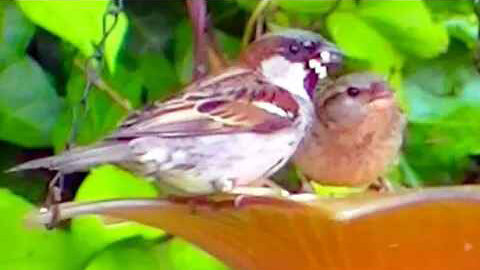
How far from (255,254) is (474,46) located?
2.70 ft

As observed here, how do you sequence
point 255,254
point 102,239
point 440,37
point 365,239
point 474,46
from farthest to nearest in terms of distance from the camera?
point 474,46, point 440,37, point 102,239, point 255,254, point 365,239

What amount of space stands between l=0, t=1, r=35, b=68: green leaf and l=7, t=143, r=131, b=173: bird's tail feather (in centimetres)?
39

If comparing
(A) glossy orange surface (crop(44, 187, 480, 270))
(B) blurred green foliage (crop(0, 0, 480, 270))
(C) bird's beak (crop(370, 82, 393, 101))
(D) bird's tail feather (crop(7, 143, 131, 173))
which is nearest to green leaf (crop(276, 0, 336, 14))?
(B) blurred green foliage (crop(0, 0, 480, 270))

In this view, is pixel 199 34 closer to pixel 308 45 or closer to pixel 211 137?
pixel 308 45

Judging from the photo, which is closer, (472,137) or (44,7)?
(44,7)

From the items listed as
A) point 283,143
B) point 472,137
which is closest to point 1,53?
point 283,143

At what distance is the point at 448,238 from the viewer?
1.17m

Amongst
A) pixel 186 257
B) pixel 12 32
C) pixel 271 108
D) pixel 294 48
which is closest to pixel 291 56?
pixel 294 48

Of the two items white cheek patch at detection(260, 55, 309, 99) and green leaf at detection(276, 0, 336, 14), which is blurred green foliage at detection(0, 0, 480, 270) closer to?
green leaf at detection(276, 0, 336, 14)

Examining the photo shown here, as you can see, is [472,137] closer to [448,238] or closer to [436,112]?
[436,112]

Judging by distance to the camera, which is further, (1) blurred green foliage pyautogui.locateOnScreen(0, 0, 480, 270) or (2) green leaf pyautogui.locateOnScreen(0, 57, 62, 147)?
(2) green leaf pyautogui.locateOnScreen(0, 57, 62, 147)

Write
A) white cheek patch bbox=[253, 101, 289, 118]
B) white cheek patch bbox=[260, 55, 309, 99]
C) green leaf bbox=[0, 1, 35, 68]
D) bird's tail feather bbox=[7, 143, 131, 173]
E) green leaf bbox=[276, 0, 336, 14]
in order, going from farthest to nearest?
green leaf bbox=[276, 0, 336, 14]
green leaf bbox=[0, 1, 35, 68]
white cheek patch bbox=[260, 55, 309, 99]
white cheek patch bbox=[253, 101, 289, 118]
bird's tail feather bbox=[7, 143, 131, 173]

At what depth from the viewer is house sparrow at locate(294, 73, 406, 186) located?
1851 mm

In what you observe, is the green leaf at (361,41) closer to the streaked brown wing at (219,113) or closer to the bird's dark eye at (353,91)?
the bird's dark eye at (353,91)
